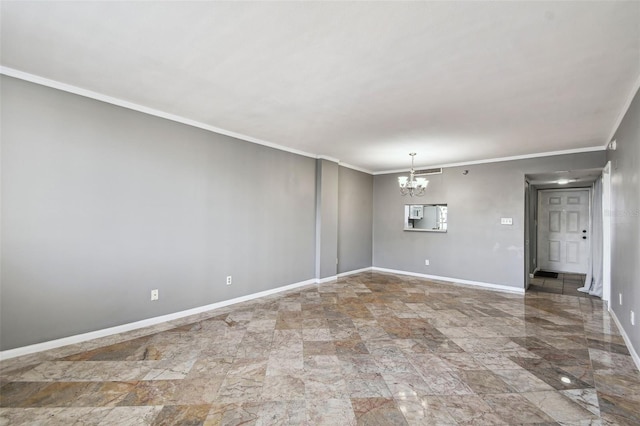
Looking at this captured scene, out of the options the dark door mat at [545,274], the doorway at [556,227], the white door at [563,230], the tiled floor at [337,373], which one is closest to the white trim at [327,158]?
the tiled floor at [337,373]

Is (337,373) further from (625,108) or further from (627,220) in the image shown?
(625,108)

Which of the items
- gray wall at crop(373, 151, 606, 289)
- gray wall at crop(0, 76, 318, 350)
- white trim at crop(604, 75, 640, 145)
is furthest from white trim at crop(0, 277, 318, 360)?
white trim at crop(604, 75, 640, 145)

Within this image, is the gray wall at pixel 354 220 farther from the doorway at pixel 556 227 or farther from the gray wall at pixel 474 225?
the doorway at pixel 556 227

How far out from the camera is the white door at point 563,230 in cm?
701

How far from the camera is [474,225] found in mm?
5898

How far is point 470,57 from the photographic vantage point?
2.18m

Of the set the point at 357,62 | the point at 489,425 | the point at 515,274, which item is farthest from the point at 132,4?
the point at 515,274

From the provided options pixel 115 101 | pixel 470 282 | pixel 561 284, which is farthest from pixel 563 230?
pixel 115 101

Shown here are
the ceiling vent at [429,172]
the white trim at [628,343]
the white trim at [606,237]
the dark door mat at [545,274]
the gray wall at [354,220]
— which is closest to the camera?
the white trim at [628,343]

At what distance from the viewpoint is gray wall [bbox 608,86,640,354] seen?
104 inches

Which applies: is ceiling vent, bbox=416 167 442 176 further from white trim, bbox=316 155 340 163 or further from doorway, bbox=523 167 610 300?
white trim, bbox=316 155 340 163

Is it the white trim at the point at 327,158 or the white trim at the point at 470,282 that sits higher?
the white trim at the point at 327,158

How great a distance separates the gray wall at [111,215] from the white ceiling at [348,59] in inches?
16.0

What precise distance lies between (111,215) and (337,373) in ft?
9.35
